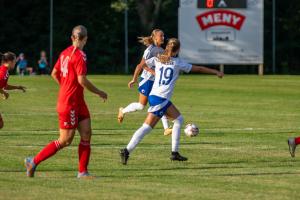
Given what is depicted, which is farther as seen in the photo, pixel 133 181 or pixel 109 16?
pixel 109 16

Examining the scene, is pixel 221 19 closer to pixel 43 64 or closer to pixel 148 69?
pixel 43 64

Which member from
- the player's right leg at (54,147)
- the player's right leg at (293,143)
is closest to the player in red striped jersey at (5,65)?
the player's right leg at (54,147)

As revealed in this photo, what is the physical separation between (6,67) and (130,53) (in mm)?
54297

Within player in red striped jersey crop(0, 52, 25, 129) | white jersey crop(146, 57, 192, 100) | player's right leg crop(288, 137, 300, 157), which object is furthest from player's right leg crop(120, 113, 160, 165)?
player in red striped jersey crop(0, 52, 25, 129)

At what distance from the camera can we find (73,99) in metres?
13.2

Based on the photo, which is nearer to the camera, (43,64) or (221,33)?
(43,64)

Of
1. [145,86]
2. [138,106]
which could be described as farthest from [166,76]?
[138,106]

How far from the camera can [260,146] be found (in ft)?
59.9

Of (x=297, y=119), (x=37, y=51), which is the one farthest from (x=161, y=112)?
(x=37, y=51)

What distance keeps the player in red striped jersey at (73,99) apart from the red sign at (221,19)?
161 feet

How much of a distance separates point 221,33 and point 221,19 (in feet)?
3.06

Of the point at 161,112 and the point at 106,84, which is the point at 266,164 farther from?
the point at 106,84

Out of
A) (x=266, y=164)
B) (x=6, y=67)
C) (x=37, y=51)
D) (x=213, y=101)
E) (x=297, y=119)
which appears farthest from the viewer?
(x=37, y=51)

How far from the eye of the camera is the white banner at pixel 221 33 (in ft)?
204
